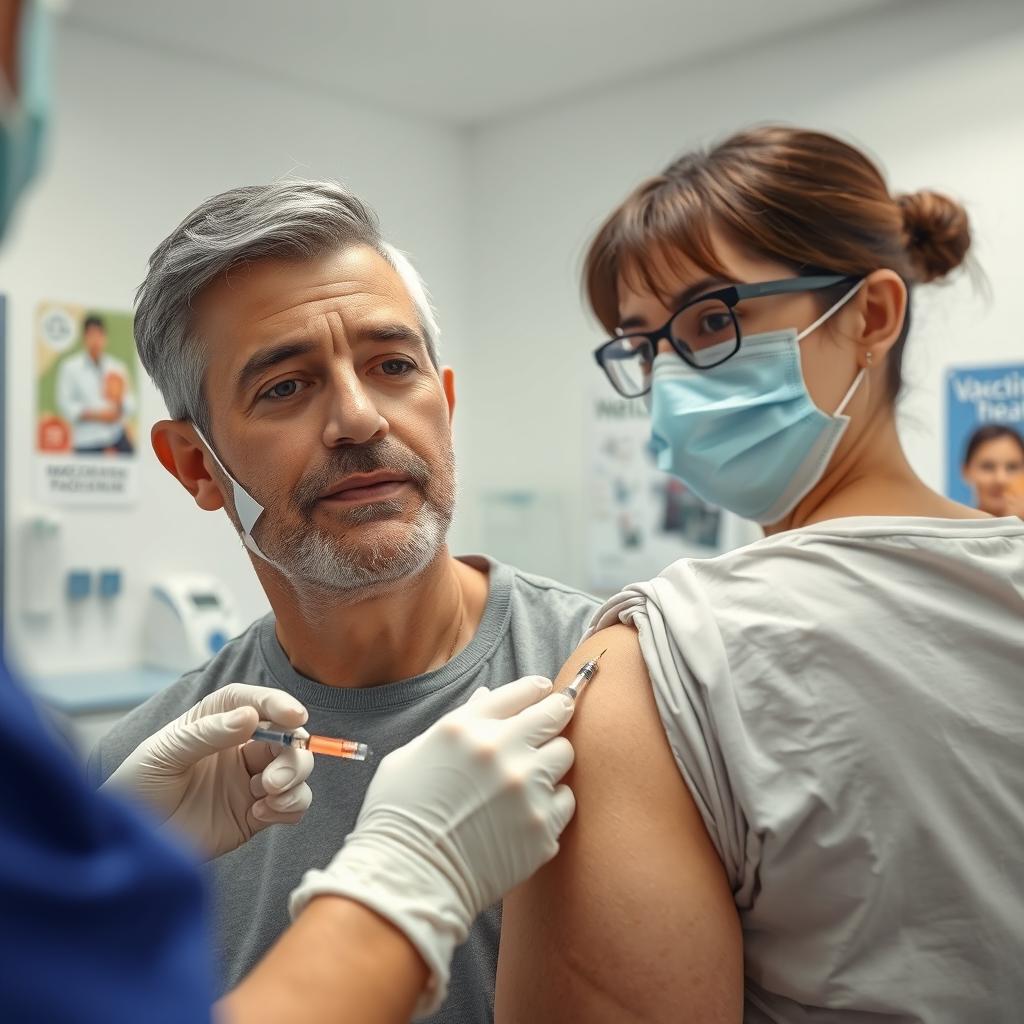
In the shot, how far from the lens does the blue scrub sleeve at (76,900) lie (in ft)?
1.50

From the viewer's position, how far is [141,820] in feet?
1.69

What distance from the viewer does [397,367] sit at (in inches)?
57.7

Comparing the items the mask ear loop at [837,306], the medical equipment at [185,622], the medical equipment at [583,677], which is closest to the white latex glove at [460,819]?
the medical equipment at [583,677]

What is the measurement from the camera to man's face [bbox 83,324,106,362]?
375 cm

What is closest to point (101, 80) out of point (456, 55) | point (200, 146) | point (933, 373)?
point (200, 146)

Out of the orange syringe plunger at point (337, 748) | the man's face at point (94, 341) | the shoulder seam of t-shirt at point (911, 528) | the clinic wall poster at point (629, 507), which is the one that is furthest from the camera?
the clinic wall poster at point (629, 507)

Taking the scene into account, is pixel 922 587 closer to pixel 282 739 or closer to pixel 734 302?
pixel 734 302

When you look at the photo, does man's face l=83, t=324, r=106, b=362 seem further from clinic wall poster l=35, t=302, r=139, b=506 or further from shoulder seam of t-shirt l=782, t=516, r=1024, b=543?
shoulder seam of t-shirt l=782, t=516, r=1024, b=543

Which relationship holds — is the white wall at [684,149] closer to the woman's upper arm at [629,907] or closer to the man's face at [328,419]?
the man's face at [328,419]

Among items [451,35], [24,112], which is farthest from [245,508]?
[451,35]

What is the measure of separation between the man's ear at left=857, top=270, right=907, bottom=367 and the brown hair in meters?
0.02

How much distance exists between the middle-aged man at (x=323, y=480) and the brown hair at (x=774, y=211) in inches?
13.2

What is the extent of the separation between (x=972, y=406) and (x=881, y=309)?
2.33 meters

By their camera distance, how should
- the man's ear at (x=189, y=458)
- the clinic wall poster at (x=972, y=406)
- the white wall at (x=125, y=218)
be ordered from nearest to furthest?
the man's ear at (x=189, y=458) → the clinic wall poster at (x=972, y=406) → the white wall at (x=125, y=218)
